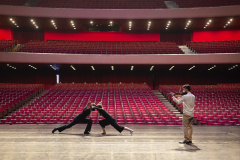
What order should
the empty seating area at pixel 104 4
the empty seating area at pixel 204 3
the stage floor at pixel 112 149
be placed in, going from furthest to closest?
the empty seating area at pixel 104 4, the empty seating area at pixel 204 3, the stage floor at pixel 112 149

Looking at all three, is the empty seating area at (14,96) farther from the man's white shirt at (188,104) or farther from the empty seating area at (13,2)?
the man's white shirt at (188,104)

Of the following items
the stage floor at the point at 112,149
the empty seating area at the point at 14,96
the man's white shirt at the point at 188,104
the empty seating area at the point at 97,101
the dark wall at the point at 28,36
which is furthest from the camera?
the dark wall at the point at 28,36

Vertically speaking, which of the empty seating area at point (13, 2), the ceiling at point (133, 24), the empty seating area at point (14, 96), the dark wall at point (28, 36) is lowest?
the empty seating area at point (14, 96)

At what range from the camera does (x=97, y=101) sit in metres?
9.13

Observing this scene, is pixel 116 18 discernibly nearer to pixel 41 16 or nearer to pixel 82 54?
pixel 82 54

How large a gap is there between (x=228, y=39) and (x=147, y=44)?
18.0ft

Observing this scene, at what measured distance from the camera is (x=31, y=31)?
1536cm

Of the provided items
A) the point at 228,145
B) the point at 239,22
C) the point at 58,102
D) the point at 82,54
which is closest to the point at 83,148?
the point at 228,145

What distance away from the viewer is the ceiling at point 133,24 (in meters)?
13.4

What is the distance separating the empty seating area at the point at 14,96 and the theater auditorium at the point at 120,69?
0.04 metres

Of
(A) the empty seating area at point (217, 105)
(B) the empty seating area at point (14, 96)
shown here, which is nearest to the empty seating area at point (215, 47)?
(A) the empty seating area at point (217, 105)

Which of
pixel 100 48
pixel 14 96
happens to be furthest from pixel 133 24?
pixel 14 96

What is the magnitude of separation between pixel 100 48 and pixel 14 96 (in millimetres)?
5453

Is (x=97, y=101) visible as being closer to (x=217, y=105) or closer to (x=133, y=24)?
(x=217, y=105)
